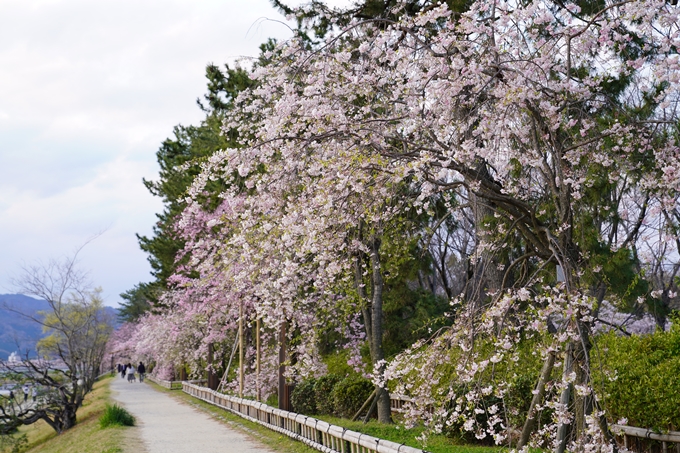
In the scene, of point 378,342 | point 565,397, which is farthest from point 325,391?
point 565,397

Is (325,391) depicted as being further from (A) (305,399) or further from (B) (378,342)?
(B) (378,342)

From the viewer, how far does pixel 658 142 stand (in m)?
6.76

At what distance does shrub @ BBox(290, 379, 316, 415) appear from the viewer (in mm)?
14727

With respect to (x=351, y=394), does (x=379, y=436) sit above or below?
below

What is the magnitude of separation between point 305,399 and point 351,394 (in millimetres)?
1685

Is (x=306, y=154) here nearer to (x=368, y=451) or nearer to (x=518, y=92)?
(x=518, y=92)

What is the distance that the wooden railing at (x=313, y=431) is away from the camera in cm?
790

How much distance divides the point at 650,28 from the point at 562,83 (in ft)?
2.68

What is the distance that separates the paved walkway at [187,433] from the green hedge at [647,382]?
547 cm

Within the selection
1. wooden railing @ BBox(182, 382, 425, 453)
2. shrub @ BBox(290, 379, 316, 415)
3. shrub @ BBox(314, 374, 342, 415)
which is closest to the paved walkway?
wooden railing @ BBox(182, 382, 425, 453)

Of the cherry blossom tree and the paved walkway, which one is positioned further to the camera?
the paved walkway

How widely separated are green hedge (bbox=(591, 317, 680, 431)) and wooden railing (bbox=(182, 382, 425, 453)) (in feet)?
8.18

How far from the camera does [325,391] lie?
47.0ft

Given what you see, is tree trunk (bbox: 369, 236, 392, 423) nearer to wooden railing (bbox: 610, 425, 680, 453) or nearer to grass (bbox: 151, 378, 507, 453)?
grass (bbox: 151, 378, 507, 453)
